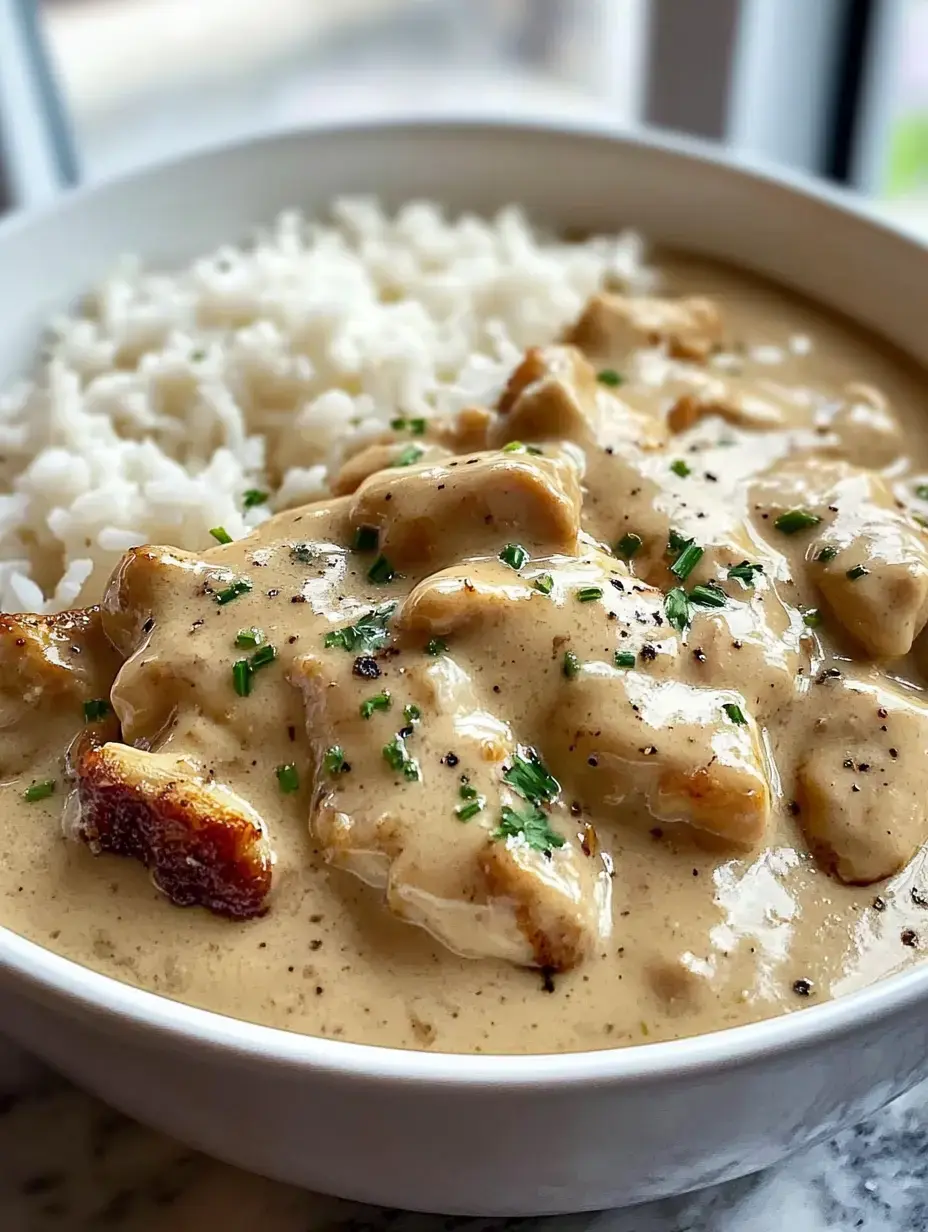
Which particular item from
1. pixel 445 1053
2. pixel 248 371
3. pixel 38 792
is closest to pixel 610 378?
pixel 248 371

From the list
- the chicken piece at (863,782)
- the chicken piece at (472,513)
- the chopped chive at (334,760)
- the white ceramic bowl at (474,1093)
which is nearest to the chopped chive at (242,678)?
the chopped chive at (334,760)

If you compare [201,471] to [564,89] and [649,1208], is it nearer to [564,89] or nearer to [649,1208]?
[649,1208]

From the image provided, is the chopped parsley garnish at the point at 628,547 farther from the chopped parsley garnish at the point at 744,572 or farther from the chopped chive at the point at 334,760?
the chopped chive at the point at 334,760

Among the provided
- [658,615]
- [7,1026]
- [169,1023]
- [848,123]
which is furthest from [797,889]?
[848,123]

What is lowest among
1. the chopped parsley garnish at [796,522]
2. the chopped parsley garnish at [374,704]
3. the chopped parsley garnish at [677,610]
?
the chopped parsley garnish at [796,522]

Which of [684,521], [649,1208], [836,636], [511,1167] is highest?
[684,521]

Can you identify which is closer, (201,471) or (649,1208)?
(649,1208)

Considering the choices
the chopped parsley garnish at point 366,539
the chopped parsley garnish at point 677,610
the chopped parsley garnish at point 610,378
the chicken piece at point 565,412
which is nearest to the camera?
the chopped parsley garnish at point 677,610
